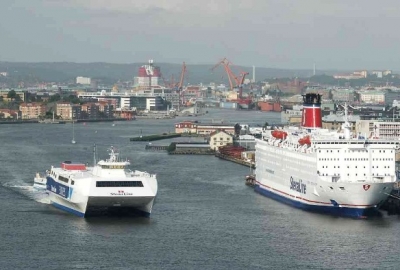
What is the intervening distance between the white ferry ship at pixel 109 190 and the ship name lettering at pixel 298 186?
2044 mm

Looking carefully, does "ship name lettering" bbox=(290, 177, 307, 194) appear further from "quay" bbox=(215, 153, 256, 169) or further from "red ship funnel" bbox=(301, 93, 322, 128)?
"quay" bbox=(215, 153, 256, 169)

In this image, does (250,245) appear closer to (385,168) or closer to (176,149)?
(385,168)

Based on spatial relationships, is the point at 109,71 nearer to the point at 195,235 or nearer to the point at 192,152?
the point at 192,152

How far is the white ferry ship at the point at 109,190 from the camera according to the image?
42.3 ft

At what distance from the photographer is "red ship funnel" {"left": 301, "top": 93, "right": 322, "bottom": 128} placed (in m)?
16.3

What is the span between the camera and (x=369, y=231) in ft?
40.9

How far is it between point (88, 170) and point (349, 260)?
14.6ft

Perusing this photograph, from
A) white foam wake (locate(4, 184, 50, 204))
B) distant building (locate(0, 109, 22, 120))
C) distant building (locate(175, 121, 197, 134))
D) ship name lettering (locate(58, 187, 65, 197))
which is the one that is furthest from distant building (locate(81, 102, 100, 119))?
ship name lettering (locate(58, 187, 65, 197))

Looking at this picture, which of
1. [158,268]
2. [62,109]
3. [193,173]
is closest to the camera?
[158,268]

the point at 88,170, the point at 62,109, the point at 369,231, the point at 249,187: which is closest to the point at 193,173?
the point at 249,187

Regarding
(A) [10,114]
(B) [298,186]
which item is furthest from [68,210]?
(A) [10,114]

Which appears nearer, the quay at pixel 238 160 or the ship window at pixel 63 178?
the ship window at pixel 63 178

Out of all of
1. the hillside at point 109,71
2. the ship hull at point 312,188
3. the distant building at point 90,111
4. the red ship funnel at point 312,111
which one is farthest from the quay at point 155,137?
the hillside at point 109,71

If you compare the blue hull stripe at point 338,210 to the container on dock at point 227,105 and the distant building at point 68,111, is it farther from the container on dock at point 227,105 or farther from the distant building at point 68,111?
the container on dock at point 227,105
